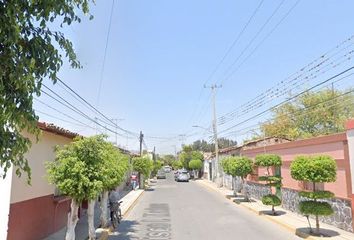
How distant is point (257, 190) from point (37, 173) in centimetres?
1947

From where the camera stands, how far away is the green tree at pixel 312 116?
48.2 m

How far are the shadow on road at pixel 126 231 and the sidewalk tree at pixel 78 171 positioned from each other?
340cm

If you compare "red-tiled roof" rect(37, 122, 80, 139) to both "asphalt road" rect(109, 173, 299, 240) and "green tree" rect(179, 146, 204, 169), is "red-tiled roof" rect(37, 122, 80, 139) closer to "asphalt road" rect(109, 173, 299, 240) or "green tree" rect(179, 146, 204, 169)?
"asphalt road" rect(109, 173, 299, 240)

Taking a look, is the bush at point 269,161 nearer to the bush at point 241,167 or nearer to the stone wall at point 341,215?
the stone wall at point 341,215

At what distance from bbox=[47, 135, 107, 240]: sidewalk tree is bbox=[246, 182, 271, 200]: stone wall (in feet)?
55.7

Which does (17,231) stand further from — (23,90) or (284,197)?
(284,197)

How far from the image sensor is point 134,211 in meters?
23.5

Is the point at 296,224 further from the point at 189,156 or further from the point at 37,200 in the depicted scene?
the point at 189,156

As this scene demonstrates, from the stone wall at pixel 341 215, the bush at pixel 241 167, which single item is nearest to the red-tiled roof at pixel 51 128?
the stone wall at pixel 341 215

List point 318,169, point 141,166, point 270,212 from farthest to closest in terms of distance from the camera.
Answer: point 141,166 < point 270,212 < point 318,169

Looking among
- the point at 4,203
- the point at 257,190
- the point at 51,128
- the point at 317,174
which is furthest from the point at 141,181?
the point at 4,203

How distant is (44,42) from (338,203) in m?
14.6

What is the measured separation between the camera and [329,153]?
17719 mm

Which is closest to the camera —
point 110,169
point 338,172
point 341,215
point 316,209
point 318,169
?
point 110,169
